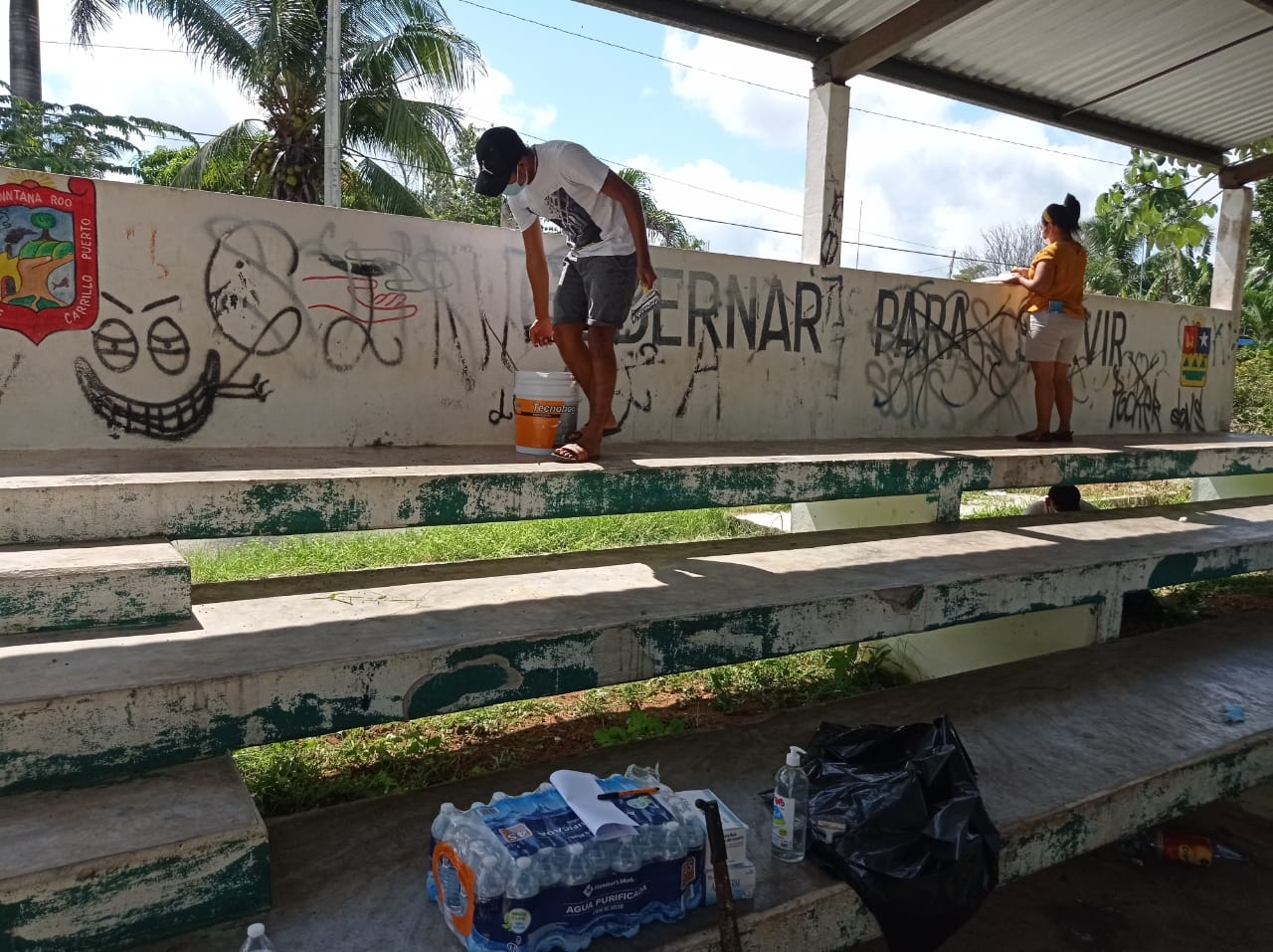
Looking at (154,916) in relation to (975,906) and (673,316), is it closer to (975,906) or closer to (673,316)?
(975,906)

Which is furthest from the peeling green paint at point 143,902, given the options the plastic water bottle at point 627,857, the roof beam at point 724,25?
the roof beam at point 724,25

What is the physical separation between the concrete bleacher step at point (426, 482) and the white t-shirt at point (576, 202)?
3.37 ft

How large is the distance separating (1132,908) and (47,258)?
509 centimetres

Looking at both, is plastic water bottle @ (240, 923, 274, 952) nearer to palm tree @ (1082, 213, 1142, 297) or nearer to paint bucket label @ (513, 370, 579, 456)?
paint bucket label @ (513, 370, 579, 456)

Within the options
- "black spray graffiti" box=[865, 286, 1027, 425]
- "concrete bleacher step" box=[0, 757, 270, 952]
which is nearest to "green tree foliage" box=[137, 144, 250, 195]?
"black spray graffiti" box=[865, 286, 1027, 425]

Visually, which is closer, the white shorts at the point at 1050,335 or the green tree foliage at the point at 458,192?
the white shorts at the point at 1050,335

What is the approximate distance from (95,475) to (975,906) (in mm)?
3211

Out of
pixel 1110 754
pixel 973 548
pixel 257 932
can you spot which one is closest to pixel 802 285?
pixel 973 548

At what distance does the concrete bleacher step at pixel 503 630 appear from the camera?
2338 mm

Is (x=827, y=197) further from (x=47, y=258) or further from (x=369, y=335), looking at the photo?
(x=47, y=258)

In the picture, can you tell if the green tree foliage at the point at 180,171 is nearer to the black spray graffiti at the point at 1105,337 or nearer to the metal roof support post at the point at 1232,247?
the black spray graffiti at the point at 1105,337

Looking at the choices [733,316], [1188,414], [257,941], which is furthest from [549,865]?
[1188,414]

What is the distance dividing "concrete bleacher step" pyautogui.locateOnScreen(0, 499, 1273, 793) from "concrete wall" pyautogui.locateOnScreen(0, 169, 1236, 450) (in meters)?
1.03

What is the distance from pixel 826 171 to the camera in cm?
641
